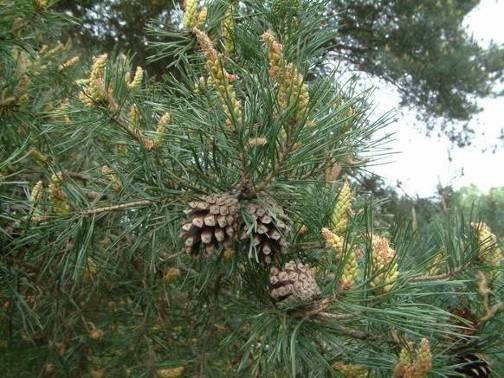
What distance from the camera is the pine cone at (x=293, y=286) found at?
83 centimetres

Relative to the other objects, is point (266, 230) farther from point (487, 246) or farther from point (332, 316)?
point (487, 246)

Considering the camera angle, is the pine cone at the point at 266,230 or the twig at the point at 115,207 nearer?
the pine cone at the point at 266,230

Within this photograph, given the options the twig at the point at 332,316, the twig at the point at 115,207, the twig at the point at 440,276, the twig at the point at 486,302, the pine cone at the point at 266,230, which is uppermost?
the twig at the point at 115,207

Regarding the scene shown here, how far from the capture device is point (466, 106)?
4969mm

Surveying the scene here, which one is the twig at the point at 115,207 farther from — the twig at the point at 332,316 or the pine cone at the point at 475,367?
the pine cone at the point at 475,367

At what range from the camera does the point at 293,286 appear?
32.9 inches

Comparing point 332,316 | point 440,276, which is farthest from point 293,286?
point 440,276

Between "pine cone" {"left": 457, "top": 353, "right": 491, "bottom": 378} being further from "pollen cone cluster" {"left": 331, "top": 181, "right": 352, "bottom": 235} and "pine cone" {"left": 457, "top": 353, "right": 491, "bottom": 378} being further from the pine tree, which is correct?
"pollen cone cluster" {"left": 331, "top": 181, "right": 352, "bottom": 235}

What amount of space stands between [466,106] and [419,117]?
42cm

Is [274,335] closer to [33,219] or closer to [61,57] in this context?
[33,219]

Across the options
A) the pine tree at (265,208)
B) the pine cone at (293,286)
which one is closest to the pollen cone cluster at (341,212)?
the pine tree at (265,208)

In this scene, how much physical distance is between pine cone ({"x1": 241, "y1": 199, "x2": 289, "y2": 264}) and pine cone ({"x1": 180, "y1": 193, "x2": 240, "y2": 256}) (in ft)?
0.07

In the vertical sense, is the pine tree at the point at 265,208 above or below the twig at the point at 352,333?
above

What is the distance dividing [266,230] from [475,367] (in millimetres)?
412
